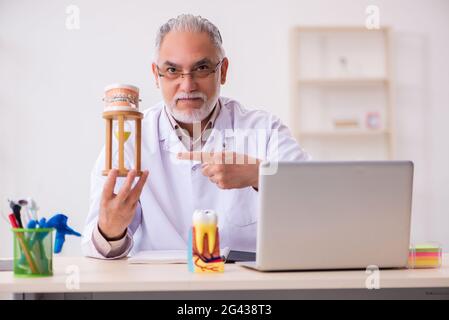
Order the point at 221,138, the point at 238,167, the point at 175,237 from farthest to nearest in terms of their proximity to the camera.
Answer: the point at 221,138, the point at 175,237, the point at 238,167

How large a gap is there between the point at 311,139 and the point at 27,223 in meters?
2.99

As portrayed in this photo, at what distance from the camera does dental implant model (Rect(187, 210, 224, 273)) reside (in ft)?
3.92

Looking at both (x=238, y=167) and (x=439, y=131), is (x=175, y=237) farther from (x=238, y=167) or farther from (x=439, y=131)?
(x=439, y=131)

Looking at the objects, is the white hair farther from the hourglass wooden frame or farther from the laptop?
the laptop

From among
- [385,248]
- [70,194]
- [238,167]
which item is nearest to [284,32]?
[70,194]

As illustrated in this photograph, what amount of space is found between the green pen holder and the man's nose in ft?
3.16

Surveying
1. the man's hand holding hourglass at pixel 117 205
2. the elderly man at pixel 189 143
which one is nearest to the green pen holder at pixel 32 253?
the man's hand holding hourglass at pixel 117 205

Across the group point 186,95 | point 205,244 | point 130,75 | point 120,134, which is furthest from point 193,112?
point 130,75

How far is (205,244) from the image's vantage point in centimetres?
120

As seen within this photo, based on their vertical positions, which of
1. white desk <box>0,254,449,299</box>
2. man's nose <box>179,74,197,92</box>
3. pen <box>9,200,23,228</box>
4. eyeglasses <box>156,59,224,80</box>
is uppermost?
eyeglasses <box>156,59,224,80</box>

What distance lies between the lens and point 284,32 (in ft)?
13.2

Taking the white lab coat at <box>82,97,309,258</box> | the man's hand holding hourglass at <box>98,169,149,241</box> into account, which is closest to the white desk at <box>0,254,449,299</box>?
the man's hand holding hourglass at <box>98,169,149,241</box>

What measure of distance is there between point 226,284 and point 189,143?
117 centimetres

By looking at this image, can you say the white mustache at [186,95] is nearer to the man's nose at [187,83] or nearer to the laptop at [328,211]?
the man's nose at [187,83]
